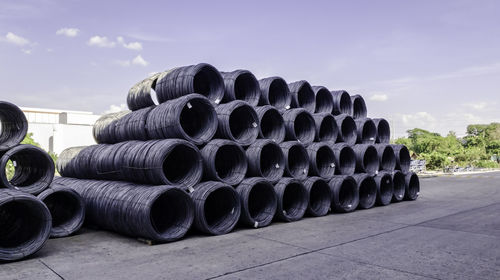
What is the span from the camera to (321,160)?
13297mm

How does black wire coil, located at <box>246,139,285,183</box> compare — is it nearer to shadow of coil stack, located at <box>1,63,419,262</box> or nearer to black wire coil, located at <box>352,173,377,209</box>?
shadow of coil stack, located at <box>1,63,419,262</box>

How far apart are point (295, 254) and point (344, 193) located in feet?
21.8

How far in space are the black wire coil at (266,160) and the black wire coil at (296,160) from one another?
332mm

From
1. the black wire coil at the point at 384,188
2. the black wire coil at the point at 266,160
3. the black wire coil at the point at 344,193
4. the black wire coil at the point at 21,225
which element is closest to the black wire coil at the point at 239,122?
the black wire coil at the point at 266,160

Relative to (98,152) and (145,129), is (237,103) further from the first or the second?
(98,152)

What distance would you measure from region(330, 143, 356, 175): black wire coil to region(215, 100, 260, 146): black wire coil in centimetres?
348

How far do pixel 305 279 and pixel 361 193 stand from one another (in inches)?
358

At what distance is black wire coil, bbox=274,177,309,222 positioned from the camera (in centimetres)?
1068

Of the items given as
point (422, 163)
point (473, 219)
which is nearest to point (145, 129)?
point (473, 219)

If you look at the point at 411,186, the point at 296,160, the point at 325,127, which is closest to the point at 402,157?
the point at 411,186

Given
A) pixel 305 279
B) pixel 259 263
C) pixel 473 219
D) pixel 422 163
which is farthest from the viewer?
pixel 422 163

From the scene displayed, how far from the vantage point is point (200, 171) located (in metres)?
9.31

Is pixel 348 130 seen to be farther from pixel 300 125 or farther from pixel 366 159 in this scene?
pixel 300 125

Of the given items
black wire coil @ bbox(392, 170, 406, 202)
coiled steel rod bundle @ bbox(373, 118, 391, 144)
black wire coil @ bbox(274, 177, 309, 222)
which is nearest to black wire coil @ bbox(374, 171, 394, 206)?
black wire coil @ bbox(392, 170, 406, 202)
